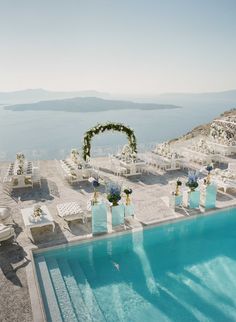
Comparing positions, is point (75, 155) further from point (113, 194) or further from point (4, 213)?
point (4, 213)

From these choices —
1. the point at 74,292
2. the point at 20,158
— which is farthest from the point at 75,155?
the point at 74,292

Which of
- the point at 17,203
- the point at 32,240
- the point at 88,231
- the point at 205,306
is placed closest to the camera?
the point at 205,306

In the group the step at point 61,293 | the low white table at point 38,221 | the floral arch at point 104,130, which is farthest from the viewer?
the floral arch at point 104,130

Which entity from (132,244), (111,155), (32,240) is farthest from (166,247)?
(111,155)

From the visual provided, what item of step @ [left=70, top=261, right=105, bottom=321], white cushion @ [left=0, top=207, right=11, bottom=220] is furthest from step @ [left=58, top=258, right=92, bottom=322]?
white cushion @ [left=0, top=207, right=11, bottom=220]

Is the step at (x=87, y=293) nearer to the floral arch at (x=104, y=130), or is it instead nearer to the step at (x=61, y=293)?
the step at (x=61, y=293)

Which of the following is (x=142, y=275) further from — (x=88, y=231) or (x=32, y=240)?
(x=32, y=240)

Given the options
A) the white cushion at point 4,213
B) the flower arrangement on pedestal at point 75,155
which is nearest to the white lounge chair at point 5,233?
the white cushion at point 4,213
